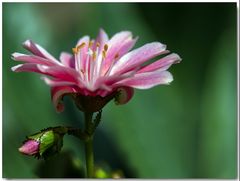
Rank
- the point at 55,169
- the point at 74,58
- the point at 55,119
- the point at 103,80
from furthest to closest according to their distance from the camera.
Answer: the point at 55,119, the point at 55,169, the point at 74,58, the point at 103,80

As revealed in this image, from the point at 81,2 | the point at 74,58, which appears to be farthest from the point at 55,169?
the point at 81,2

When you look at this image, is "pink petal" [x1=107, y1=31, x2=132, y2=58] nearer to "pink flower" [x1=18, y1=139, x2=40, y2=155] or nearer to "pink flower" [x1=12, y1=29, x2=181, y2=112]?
"pink flower" [x1=12, y1=29, x2=181, y2=112]

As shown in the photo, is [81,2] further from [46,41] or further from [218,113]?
[218,113]

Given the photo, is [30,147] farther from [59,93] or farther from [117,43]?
[117,43]

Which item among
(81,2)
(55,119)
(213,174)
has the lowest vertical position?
(213,174)

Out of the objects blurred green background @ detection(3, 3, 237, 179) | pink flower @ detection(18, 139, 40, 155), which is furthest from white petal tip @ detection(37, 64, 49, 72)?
blurred green background @ detection(3, 3, 237, 179)

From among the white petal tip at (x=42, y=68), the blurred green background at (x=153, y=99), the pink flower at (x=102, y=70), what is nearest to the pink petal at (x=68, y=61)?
the pink flower at (x=102, y=70)
